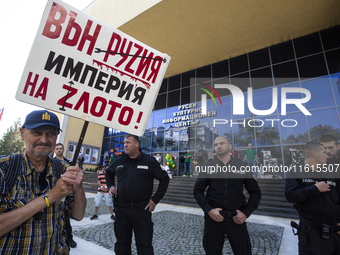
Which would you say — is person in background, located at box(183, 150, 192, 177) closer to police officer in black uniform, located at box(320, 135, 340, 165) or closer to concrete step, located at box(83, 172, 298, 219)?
concrete step, located at box(83, 172, 298, 219)

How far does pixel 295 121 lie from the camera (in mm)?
11266

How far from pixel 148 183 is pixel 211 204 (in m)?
0.94

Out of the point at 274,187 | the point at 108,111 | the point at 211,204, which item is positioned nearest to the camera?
the point at 108,111

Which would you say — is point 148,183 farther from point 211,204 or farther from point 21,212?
point 21,212

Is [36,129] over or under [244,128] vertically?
under

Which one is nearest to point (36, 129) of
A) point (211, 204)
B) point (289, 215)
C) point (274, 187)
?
point (211, 204)

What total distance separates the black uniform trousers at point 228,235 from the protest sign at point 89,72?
1502mm

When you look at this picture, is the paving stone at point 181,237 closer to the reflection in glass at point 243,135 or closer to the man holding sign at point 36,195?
the man holding sign at point 36,195

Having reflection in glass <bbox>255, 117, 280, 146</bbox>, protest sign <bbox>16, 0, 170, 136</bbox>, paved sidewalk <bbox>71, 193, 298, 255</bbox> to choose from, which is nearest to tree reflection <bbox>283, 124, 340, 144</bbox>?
reflection in glass <bbox>255, 117, 280, 146</bbox>

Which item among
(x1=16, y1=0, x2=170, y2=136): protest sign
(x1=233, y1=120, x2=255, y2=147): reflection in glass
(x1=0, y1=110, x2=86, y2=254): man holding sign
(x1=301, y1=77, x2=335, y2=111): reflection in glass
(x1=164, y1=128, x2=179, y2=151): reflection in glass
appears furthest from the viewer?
(x1=164, y1=128, x2=179, y2=151): reflection in glass

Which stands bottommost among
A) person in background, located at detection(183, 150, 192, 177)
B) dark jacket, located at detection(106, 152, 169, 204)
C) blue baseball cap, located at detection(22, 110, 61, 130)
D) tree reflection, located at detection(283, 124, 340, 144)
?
dark jacket, located at detection(106, 152, 169, 204)

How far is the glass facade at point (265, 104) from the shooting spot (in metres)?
11.0

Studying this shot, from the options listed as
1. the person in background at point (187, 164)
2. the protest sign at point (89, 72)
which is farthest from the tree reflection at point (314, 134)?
the protest sign at point (89, 72)

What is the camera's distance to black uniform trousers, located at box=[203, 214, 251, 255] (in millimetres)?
2109
